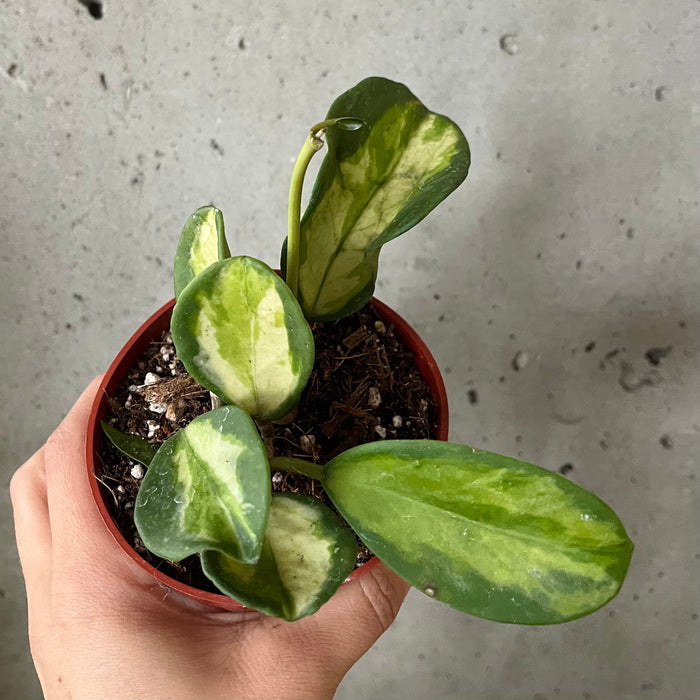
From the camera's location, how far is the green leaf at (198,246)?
1.82 feet

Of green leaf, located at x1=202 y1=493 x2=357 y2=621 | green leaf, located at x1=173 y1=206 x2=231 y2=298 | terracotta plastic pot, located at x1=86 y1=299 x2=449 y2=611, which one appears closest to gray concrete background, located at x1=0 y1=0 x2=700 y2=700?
terracotta plastic pot, located at x1=86 y1=299 x2=449 y2=611

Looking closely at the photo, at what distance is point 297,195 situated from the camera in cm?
47

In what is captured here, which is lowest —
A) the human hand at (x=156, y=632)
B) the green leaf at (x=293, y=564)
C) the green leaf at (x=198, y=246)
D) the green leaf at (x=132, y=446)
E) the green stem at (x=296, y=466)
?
the human hand at (x=156, y=632)

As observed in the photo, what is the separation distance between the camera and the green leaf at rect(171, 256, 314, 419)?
1.51 ft

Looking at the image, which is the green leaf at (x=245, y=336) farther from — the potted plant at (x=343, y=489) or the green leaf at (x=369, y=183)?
the green leaf at (x=369, y=183)

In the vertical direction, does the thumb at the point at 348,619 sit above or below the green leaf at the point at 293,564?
below

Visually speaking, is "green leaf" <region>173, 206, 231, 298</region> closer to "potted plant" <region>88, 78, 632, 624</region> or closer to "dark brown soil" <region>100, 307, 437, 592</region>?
"potted plant" <region>88, 78, 632, 624</region>

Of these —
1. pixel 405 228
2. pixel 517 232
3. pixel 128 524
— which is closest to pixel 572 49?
pixel 517 232

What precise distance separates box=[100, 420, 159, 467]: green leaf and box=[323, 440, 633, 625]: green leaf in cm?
20

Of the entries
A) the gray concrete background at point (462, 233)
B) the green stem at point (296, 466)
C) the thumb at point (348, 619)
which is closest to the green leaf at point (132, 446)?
the green stem at point (296, 466)

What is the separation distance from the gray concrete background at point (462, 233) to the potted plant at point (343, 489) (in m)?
0.47

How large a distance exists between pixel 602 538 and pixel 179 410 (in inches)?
16.1

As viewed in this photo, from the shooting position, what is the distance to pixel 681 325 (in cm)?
98

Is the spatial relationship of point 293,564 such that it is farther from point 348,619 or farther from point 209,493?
point 348,619
